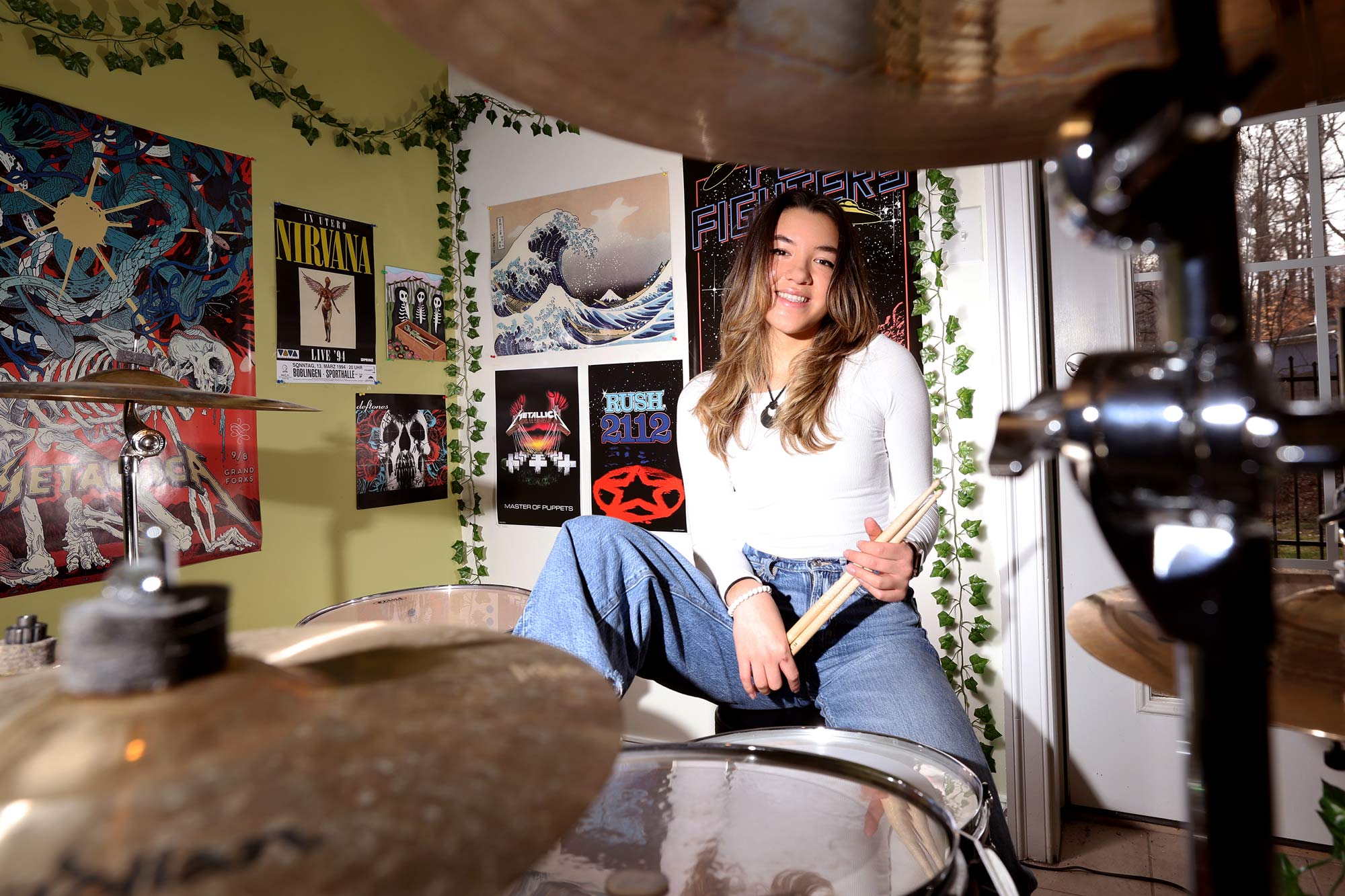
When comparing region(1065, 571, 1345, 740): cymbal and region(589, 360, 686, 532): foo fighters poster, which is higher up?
region(589, 360, 686, 532): foo fighters poster

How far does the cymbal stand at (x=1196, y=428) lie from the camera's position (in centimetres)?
23

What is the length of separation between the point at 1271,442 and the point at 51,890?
0.37 metres

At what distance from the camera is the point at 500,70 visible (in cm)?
42

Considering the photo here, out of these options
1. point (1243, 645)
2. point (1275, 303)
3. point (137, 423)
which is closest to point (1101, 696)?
point (1275, 303)

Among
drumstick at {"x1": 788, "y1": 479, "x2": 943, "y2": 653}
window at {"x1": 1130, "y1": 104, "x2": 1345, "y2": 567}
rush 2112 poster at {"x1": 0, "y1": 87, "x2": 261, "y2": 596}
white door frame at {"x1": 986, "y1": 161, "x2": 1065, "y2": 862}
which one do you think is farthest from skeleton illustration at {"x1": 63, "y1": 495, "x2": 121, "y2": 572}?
window at {"x1": 1130, "y1": 104, "x2": 1345, "y2": 567}

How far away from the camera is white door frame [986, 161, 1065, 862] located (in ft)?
5.83

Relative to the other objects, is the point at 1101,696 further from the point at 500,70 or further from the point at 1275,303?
the point at 500,70

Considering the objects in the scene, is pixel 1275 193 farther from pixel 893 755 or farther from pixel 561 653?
pixel 561 653

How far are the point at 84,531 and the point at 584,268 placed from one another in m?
1.44

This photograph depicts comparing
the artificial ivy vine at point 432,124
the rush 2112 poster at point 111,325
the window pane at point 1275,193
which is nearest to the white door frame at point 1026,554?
the window pane at point 1275,193

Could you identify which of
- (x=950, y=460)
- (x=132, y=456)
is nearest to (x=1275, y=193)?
(x=950, y=460)

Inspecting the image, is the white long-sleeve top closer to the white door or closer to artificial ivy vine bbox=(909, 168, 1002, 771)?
artificial ivy vine bbox=(909, 168, 1002, 771)

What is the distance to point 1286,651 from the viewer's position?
502 mm

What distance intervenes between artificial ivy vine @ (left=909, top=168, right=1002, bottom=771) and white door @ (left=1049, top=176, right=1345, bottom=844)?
0.67 feet
